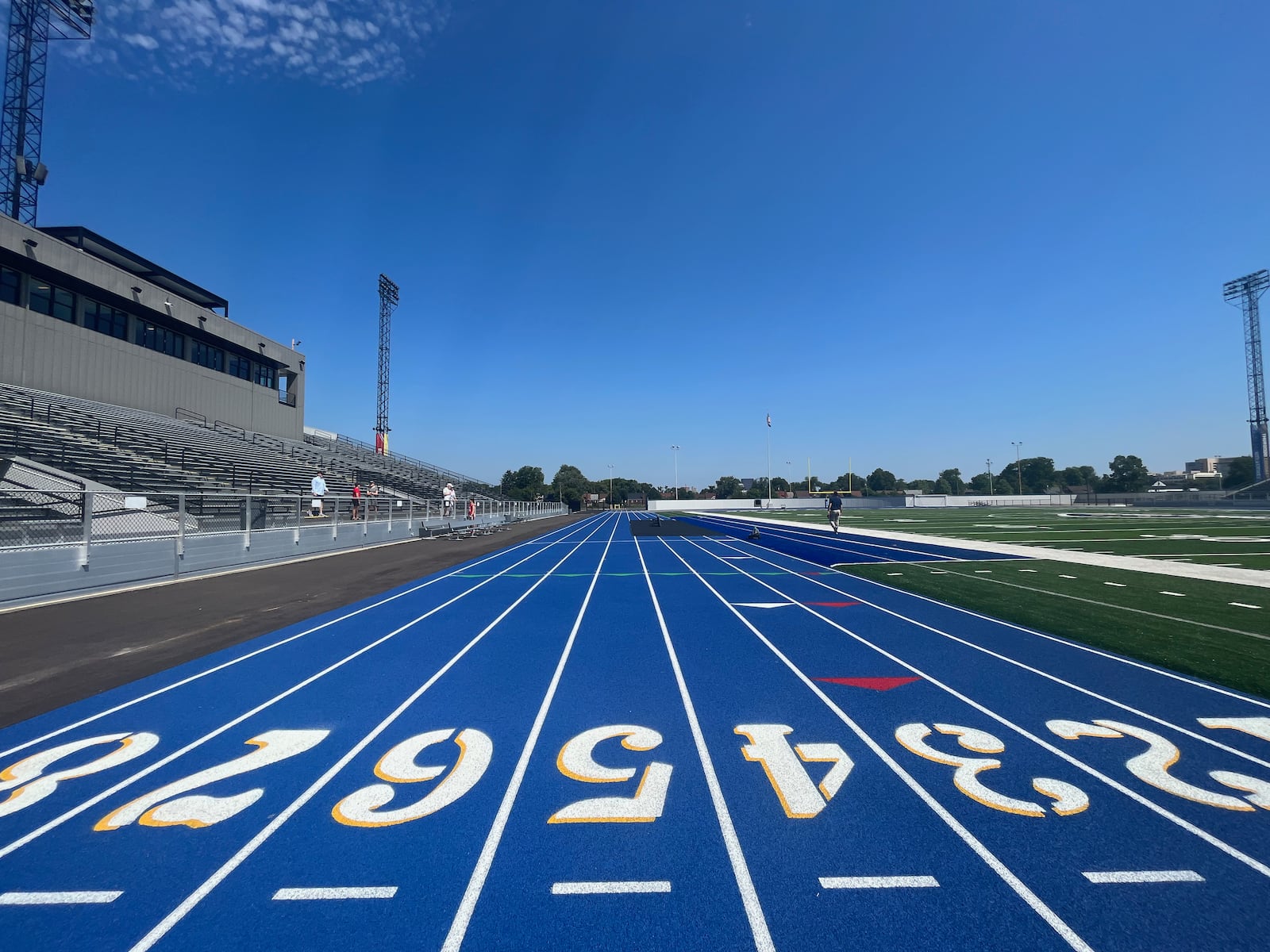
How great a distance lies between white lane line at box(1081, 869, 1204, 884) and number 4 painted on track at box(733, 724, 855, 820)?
1336 mm

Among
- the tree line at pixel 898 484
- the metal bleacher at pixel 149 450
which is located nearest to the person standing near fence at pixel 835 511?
the metal bleacher at pixel 149 450

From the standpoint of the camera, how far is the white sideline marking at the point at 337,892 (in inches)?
107

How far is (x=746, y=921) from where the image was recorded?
2566 mm

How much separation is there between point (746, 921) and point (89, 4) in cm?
5397

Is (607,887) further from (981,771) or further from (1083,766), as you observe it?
(1083,766)

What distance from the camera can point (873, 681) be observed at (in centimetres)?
567

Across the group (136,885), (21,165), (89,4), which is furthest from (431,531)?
(89,4)

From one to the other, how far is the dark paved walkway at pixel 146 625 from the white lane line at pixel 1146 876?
7930 mm

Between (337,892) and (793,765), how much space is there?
2.93 metres

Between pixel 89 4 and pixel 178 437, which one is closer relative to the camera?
pixel 178 437

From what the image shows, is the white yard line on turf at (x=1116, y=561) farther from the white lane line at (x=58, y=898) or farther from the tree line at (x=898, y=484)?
the tree line at (x=898, y=484)

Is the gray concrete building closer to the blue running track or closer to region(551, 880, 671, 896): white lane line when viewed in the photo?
the blue running track

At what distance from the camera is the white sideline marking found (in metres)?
2.73

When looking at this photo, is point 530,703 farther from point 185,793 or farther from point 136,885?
point 136,885
